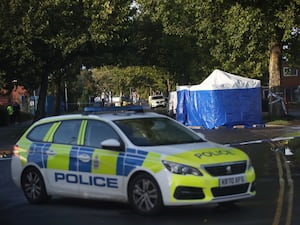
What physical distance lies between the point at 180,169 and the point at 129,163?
86cm

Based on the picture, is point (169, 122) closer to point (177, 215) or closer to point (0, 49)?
point (177, 215)

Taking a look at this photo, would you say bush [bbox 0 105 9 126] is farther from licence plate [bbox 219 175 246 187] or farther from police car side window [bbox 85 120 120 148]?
licence plate [bbox 219 175 246 187]

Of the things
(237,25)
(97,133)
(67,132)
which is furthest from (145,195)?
(237,25)

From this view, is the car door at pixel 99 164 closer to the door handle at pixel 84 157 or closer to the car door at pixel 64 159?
the door handle at pixel 84 157

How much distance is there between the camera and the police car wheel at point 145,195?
27.2ft

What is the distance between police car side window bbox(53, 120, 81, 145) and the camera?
9672 mm

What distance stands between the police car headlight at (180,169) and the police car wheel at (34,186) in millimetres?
2769

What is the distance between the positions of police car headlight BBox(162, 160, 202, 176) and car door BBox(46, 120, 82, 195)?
6.02 ft

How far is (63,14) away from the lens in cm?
2975

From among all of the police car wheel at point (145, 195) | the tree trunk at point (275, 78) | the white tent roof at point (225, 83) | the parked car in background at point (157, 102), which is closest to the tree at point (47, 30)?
the white tent roof at point (225, 83)

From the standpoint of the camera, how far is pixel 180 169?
26.5 ft

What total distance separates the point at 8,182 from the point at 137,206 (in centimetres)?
553

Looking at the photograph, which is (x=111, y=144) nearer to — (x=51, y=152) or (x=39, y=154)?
(x=51, y=152)

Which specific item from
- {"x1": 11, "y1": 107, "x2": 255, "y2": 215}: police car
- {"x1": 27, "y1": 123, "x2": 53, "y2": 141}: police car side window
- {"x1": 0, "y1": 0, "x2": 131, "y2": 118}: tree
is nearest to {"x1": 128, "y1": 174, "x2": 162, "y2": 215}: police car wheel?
{"x1": 11, "y1": 107, "x2": 255, "y2": 215}: police car
